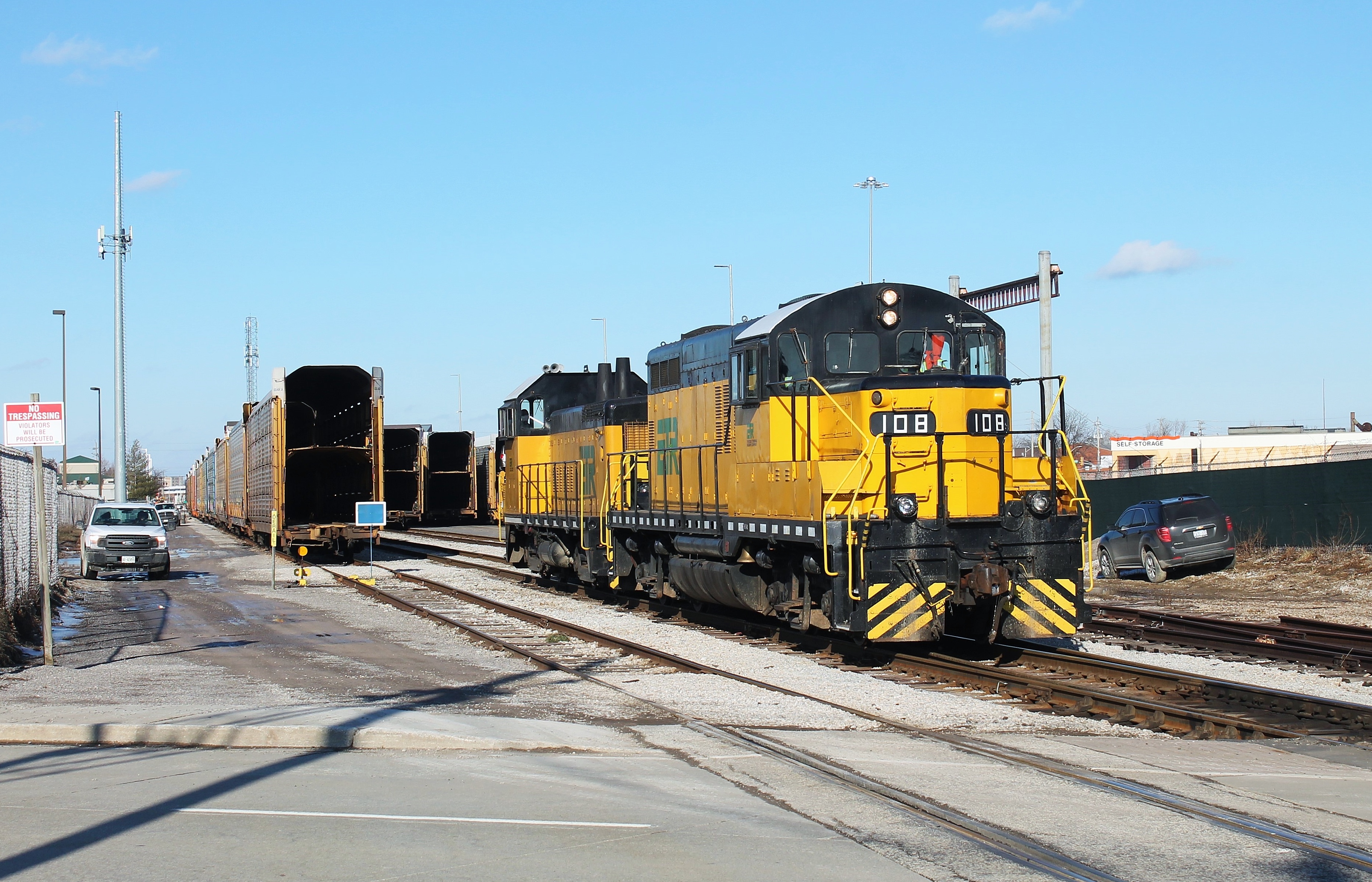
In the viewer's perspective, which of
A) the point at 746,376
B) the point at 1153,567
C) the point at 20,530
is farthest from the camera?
the point at 1153,567

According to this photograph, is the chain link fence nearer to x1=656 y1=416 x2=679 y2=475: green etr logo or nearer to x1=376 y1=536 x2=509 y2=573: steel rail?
x1=656 y1=416 x2=679 y2=475: green etr logo

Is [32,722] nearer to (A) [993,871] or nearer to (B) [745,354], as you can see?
(A) [993,871]

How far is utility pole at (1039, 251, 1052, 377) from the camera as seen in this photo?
78.5 ft

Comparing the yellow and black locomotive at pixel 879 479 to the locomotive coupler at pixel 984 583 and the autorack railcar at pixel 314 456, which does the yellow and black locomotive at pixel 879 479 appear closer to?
the locomotive coupler at pixel 984 583

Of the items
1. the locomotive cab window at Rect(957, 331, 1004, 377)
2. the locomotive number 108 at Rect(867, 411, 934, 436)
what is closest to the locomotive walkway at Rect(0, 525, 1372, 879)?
the locomotive number 108 at Rect(867, 411, 934, 436)

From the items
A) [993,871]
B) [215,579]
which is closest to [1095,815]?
[993,871]

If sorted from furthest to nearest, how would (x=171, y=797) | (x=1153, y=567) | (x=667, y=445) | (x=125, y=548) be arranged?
(x=125, y=548), (x=1153, y=567), (x=667, y=445), (x=171, y=797)

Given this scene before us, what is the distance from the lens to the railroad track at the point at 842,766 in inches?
244

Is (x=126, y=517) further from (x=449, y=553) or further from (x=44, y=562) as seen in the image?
(x=44, y=562)

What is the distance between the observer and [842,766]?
323 inches

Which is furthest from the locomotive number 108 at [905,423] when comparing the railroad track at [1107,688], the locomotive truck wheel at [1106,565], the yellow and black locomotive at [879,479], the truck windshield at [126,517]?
the truck windshield at [126,517]

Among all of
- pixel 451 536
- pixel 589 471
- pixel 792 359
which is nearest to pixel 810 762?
Answer: pixel 792 359

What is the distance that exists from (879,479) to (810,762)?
499 centimetres

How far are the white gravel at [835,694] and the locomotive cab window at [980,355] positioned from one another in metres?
3.67
